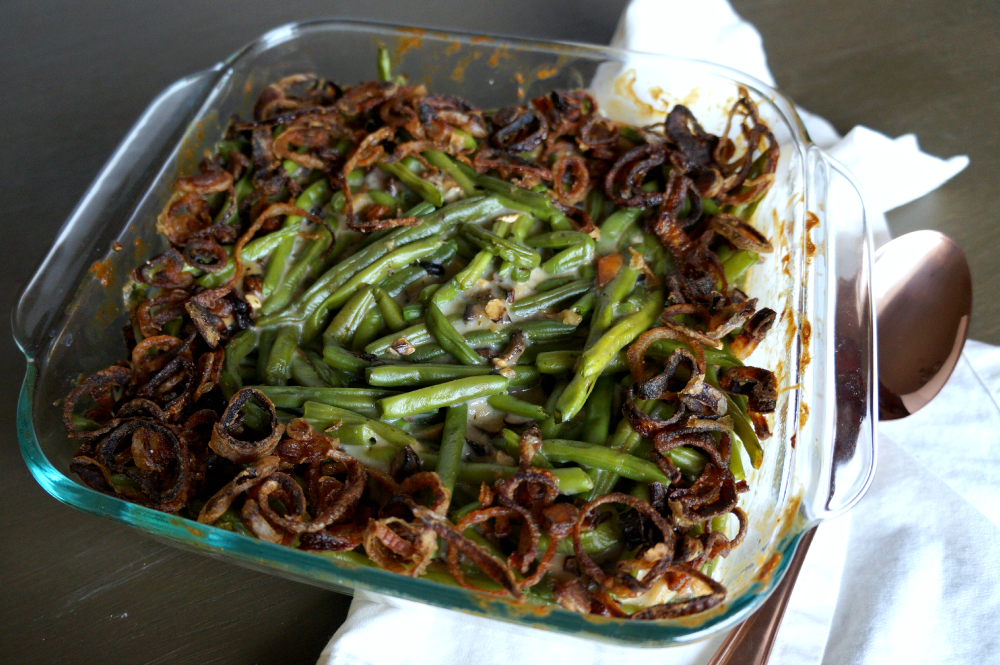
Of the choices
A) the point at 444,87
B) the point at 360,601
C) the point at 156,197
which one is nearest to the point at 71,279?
the point at 156,197

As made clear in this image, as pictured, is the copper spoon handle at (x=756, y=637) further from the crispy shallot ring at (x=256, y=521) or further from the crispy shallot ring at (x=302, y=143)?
the crispy shallot ring at (x=302, y=143)

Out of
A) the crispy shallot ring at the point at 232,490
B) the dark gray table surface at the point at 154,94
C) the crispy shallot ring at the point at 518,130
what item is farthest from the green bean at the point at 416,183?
the dark gray table surface at the point at 154,94

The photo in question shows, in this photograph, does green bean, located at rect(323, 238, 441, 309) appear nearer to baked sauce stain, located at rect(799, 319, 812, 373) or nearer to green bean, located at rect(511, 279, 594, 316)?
green bean, located at rect(511, 279, 594, 316)

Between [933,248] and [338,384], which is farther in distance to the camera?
[933,248]

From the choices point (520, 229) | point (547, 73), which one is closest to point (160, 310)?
point (520, 229)

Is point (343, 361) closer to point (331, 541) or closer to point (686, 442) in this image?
point (331, 541)

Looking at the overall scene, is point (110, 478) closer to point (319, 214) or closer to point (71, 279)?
point (71, 279)
